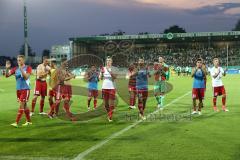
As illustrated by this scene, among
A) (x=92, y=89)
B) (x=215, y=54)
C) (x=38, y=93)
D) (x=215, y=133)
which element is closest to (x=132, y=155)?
(x=215, y=133)

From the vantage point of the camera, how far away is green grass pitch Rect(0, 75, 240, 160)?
897cm

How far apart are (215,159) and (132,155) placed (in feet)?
5.26

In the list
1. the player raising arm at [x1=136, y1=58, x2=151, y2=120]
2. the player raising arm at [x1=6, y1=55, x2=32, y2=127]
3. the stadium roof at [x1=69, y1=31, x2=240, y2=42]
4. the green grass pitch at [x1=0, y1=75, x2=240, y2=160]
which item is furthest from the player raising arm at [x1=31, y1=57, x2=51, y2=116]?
the stadium roof at [x1=69, y1=31, x2=240, y2=42]

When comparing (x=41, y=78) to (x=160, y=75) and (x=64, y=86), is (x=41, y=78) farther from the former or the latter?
(x=160, y=75)

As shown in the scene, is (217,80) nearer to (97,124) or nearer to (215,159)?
(97,124)

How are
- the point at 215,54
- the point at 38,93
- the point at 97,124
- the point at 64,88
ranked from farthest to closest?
the point at 215,54
the point at 38,93
the point at 64,88
the point at 97,124

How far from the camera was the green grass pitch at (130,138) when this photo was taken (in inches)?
353

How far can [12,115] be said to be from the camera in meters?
16.3

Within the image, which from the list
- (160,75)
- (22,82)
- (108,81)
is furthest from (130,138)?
(160,75)

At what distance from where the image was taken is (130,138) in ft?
35.8

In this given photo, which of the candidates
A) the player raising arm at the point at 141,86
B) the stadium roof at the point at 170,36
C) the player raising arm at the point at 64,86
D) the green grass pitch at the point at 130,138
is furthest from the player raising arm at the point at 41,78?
the stadium roof at the point at 170,36

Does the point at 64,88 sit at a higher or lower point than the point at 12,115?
higher

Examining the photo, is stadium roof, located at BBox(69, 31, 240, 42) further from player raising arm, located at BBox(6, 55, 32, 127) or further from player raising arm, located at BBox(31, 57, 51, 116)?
player raising arm, located at BBox(6, 55, 32, 127)

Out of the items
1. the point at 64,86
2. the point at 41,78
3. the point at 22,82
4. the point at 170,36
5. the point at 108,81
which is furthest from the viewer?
the point at 170,36
